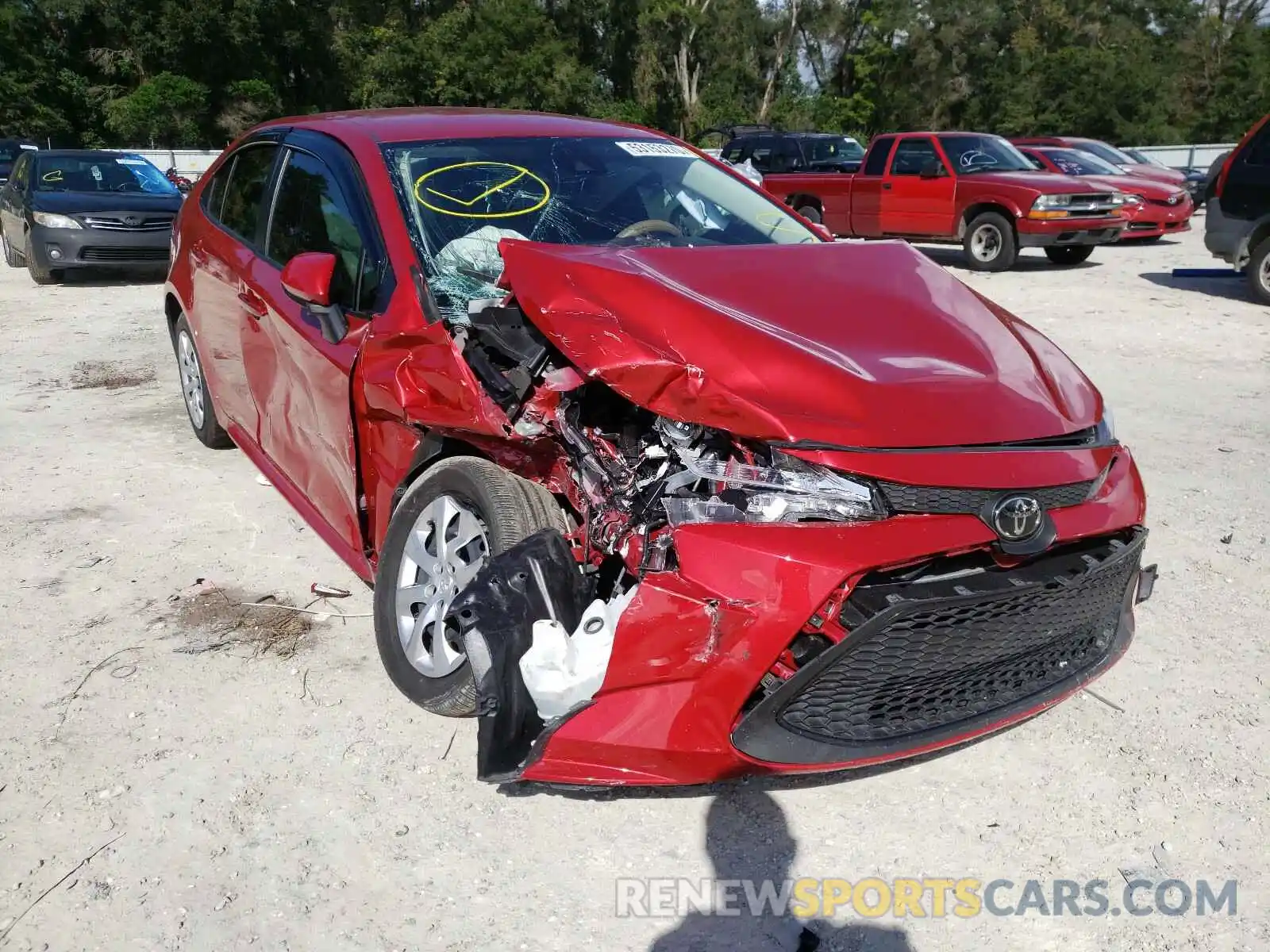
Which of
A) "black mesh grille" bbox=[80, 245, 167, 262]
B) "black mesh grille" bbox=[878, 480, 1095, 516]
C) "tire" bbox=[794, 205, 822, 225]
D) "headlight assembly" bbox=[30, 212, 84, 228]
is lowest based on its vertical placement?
"black mesh grille" bbox=[80, 245, 167, 262]

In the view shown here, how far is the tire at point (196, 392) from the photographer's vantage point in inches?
217

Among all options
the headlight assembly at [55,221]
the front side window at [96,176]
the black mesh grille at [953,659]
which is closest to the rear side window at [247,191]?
the black mesh grille at [953,659]

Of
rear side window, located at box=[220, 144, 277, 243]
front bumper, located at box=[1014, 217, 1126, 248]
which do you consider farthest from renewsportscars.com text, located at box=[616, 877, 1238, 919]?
front bumper, located at box=[1014, 217, 1126, 248]

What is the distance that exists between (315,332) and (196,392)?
2.34m

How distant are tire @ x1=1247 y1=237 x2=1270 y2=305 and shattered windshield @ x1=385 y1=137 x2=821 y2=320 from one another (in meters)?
8.29

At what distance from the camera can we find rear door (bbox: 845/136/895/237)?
15180 mm

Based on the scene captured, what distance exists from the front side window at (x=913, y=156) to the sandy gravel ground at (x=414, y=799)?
1091 centimetres

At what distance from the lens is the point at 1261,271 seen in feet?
34.5

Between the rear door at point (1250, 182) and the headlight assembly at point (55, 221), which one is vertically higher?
the rear door at point (1250, 182)

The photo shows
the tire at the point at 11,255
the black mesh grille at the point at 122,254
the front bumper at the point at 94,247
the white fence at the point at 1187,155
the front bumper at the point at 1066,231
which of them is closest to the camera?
the front bumper at the point at 94,247

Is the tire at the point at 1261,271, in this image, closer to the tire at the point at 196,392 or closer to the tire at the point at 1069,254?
the tire at the point at 1069,254

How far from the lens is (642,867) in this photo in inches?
106

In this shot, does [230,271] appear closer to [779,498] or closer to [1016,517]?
[779,498]

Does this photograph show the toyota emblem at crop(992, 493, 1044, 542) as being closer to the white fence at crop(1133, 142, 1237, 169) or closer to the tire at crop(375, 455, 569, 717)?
the tire at crop(375, 455, 569, 717)
